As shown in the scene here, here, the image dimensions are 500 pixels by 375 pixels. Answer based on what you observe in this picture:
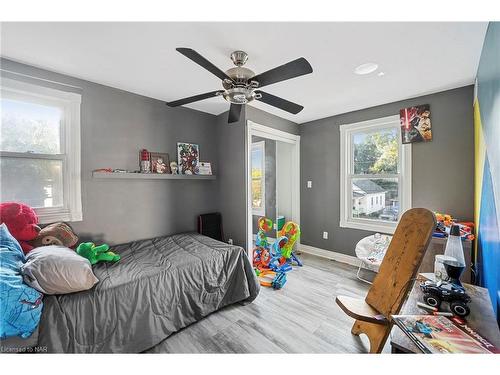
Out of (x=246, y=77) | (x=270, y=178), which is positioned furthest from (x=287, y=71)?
(x=270, y=178)

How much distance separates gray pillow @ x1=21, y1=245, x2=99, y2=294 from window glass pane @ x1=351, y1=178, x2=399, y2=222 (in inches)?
136

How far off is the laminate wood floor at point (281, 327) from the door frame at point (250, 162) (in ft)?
3.03

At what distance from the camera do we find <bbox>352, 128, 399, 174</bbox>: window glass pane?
2.92m

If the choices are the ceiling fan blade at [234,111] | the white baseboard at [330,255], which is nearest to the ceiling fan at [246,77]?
the ceiling fan blade at [234,111]

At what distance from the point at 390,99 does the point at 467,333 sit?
2817 mm

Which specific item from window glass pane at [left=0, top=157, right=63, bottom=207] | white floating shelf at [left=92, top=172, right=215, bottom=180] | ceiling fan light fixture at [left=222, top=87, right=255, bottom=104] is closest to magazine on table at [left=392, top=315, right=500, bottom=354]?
ceiling fan light fixture at [left=222, top=87, right=255, bottom=104]

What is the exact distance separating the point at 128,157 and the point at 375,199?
3567 millimetres

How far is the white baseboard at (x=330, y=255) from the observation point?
3.23 m

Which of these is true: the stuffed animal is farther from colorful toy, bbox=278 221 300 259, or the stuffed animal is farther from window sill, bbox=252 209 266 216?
window sill, bbox=252 209 266 216

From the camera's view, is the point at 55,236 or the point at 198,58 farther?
the point at 55,236

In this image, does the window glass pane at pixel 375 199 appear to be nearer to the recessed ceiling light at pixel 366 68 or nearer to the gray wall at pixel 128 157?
the recessed ceiling light at pixel 366 68

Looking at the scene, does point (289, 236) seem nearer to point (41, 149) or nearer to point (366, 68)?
point (366, 68)

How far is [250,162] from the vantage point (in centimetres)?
298
